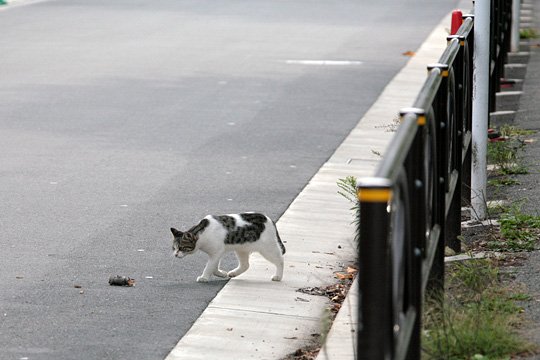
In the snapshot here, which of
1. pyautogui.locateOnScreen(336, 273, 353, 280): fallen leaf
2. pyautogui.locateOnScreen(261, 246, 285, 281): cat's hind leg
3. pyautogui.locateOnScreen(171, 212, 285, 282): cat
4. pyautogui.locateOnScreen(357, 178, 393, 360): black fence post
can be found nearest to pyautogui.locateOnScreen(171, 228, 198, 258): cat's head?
pyautogui.locateOnScreen(171, 212, 285, 282): cat

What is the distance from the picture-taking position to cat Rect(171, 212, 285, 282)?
8.05 meters

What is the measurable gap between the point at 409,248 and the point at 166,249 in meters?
4.47

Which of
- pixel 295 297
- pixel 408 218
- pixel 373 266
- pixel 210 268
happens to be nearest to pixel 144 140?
pixel 210 268

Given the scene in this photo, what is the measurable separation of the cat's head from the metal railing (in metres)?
1.63

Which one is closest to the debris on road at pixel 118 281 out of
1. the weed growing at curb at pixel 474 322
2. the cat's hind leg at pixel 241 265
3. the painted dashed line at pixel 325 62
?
the cat's hind leg at pixel 241 265

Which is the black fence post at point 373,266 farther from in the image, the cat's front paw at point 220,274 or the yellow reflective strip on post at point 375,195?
the cat's front paw at point 220,274

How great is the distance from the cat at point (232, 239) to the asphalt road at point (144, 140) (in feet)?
0.74

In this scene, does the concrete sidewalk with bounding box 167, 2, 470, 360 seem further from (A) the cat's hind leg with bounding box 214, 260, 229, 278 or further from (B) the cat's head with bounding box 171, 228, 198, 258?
(B) the cat's head with bounding box 171, 228, 198, 258

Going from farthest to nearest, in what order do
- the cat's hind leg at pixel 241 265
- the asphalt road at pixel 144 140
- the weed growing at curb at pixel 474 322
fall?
the cat's hind leg at pixel 241 265 < the asphalt road at pixel 144 140 < the weed growing at curb at pixel 474 322

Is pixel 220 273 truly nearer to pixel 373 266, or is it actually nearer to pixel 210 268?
pixel 210 268

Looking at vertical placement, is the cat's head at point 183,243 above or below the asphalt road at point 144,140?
above

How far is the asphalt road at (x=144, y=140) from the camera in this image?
300 inches

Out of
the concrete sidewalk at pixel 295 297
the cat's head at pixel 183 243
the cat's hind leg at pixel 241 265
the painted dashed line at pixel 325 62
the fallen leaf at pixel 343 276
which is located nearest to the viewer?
the concrete sidewalk at pixel 295 297

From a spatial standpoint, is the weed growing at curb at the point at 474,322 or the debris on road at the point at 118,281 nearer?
the weed growing at curb at the point at 474,322
